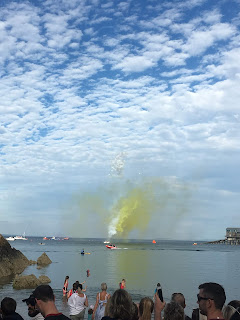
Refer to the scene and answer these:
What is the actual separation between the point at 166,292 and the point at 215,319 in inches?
1172

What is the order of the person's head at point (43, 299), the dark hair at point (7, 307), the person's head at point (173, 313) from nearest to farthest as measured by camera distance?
the person's head at point (43, 299) < the person's head at point (173, 313) < the dark hair at point (7, 307)

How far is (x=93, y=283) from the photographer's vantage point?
39375 mm

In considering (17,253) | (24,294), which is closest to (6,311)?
(24,294)

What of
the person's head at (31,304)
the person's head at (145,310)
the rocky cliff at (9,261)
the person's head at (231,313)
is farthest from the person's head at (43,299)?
the rocky cliff at (9,261)

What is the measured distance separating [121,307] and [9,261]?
48.9 meters

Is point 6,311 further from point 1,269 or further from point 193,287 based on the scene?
point 1,269

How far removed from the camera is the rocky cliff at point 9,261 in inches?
1855

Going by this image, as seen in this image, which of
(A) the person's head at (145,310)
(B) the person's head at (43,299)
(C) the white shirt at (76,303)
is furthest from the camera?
(C) the white shirt at (76,303)

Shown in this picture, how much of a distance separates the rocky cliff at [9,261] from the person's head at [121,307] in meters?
44.1

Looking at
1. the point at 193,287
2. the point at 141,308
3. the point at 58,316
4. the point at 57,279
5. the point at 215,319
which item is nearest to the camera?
the point at 58,316

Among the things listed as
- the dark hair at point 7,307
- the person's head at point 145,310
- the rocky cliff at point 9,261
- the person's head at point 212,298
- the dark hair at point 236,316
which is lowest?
the rocky cliff at point 9,261

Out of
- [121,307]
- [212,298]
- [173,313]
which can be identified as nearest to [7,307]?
[121,307]

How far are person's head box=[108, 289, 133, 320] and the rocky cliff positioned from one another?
145 ft

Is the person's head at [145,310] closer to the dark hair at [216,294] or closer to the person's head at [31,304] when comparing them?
the person's head at [31,304]
